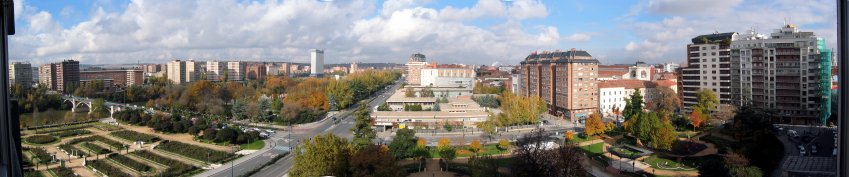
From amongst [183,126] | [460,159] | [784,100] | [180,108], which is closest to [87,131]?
[183,126]

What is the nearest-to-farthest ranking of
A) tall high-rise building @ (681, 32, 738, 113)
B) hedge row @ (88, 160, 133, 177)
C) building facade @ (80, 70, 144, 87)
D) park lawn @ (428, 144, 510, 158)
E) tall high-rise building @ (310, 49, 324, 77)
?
1. hedge row @ (88, 160, 133, 177)
2. park lawn @ (428, 144, 510, 158)
3. tall high-rise building @ (681, 32, 738, 113)
4. building facade @ (80, 70, 144, 87)
5. tall high-rise building @ (310, 49, 324, 77)

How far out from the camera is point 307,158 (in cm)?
424

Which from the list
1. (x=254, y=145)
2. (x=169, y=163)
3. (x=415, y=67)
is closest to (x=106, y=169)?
(x=169, y=163)

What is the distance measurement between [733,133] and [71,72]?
A: 993cm

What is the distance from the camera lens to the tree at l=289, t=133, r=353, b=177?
166 inches

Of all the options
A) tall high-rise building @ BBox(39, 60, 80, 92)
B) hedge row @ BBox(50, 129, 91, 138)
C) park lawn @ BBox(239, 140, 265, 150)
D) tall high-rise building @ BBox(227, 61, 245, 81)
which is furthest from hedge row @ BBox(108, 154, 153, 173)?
tall high-rise building @ BBox(227, 61, 245, 81)

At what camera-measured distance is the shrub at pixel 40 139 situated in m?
5.18

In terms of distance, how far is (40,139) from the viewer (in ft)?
17.5

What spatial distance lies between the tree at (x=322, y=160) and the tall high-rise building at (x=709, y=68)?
631cm

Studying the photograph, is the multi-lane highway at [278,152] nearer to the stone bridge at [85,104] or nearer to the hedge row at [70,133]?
the hedge row at [70,133]

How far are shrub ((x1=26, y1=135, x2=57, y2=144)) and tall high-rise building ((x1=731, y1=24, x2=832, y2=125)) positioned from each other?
8.40m

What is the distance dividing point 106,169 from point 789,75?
791 cm

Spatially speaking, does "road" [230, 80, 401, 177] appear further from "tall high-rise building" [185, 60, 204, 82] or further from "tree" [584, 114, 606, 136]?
"tall high-rise building" [185, 60, 204, 82]

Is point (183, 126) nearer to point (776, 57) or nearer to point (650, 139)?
point (650, 139)
